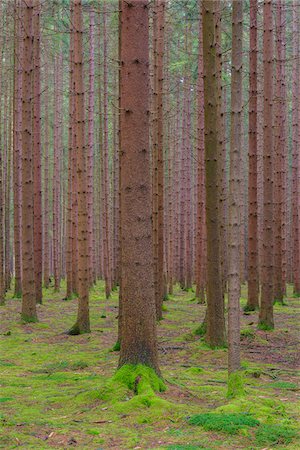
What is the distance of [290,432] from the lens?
15.8ft

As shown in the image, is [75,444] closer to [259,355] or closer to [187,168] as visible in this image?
[259,355]

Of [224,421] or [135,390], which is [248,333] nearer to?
[135,390]

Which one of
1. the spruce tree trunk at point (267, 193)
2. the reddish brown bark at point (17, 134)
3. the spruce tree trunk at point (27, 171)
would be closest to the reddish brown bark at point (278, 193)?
the spruce tree trunk at point (267, 193)

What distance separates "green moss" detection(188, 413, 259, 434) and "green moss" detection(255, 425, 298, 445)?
0.13 meters

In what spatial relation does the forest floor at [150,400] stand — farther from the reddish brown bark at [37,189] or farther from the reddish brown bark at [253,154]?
the reddish brown bark at [37,189]

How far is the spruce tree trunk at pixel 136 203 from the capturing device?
622 centimetres

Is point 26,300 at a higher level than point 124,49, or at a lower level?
lower

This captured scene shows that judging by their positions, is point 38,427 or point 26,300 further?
point 26,300

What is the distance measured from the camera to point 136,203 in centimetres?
626

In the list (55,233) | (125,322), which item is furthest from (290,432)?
(55,233)

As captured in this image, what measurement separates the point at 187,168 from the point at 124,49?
16.6 metres

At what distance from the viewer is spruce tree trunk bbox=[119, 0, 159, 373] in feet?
20.4

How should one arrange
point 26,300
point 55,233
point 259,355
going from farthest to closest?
point 55,233 < point 26,300 < point 259,355

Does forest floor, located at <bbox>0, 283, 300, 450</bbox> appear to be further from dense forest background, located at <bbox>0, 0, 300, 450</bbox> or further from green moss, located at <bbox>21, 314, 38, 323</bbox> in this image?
green moss, located at <bbox>21, 314, 38, 323</bbox>
